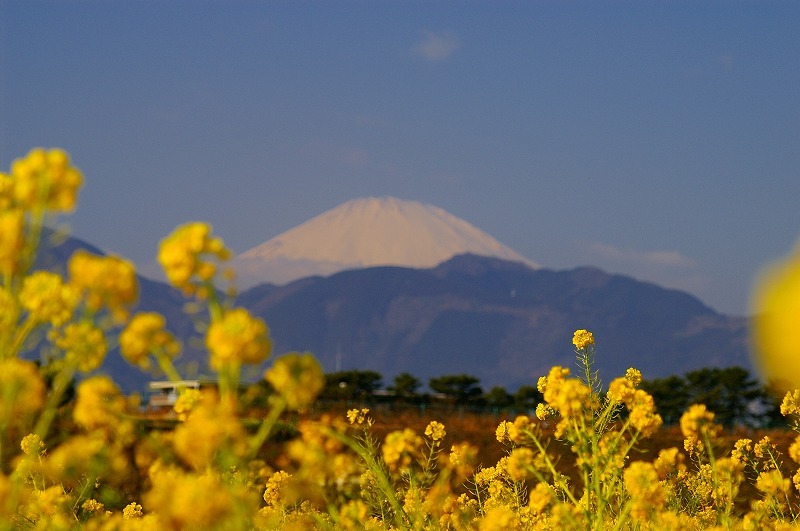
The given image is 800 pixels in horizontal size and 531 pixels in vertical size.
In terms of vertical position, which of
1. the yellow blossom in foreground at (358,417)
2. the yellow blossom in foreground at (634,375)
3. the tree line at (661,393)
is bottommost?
the yellow blossom in foreground at (358,417)

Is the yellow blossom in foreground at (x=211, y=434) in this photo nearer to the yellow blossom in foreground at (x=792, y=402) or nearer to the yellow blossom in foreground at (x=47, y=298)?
the yellow blossom in foreground at (x=47, y=298)

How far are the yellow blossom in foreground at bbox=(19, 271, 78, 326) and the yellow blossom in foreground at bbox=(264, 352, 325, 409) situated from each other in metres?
0.68

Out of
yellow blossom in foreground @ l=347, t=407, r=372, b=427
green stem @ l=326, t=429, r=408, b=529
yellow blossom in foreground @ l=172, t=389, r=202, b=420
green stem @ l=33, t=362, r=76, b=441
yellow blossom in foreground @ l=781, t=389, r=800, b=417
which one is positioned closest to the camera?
green stem @ l=33, t=362, r=76, b=441

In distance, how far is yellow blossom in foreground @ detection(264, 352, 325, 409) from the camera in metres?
2.30

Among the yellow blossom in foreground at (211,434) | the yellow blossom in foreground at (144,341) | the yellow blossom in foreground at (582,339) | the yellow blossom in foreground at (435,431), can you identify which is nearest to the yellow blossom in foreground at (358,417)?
the yellow blossom in foreground at (435,431)

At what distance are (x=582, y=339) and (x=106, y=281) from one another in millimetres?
3736

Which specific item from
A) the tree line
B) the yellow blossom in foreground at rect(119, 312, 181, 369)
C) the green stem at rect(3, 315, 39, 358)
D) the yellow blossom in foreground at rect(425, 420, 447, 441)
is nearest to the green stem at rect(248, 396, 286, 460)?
the yellow blossom in foreground at rect(119, 312, 181, 369)

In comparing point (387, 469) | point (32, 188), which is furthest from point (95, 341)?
point (387, 469)

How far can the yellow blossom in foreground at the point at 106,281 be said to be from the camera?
250 cm

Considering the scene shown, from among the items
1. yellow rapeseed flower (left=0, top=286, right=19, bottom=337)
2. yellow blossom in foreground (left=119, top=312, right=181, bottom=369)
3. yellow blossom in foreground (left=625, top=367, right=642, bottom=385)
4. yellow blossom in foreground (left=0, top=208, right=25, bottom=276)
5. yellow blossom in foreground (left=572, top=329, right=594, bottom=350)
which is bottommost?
yellow blossom in foreground (left=119, top=312, right=181, bottom=369)

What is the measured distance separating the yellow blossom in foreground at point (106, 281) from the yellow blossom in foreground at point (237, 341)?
42 centimetres

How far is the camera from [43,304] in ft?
8.65

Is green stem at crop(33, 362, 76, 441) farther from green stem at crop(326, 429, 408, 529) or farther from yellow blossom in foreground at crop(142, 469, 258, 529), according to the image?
green stem at crop(326, 429, 408, 529)

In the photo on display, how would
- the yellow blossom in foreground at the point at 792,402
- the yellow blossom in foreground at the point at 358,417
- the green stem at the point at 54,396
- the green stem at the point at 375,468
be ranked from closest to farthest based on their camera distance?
the green stem at the point at 54,396
the green stem at the point at 375,468
the yellow blossom in foreground at the point at 358,417
the yellow blossom in foreground at the point at 792,402
